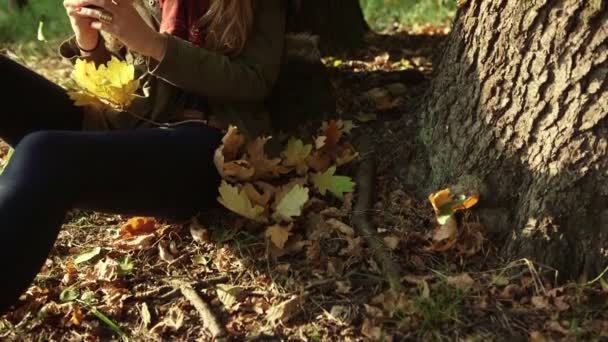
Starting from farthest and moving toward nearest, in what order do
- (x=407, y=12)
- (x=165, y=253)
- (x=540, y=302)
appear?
(x=407, y=12) < (x=165, y=253) < (x=540, y=302)

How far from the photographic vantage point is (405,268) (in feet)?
6.33

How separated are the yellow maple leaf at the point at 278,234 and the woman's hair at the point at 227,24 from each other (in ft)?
2.07

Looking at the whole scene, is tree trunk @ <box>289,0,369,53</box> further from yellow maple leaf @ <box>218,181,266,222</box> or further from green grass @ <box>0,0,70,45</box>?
green grass @ <box>0,0,70,45</box>

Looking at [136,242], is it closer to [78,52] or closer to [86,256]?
[86,256]

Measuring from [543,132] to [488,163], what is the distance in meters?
0.21

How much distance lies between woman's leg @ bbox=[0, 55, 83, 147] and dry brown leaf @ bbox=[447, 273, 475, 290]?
1369mm

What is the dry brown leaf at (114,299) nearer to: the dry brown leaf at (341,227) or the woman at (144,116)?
the woman at (144,116)

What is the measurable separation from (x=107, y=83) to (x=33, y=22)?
2449 mm

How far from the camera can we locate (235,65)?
213cm

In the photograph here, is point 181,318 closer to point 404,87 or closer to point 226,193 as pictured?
point 226,193

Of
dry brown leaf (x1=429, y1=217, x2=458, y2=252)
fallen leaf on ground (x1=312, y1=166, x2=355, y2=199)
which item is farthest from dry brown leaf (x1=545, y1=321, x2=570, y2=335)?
fallen leaf on ground (x1=312, y1=166, x2=355, y2=199)

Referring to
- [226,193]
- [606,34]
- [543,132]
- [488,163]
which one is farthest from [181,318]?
[606,34]

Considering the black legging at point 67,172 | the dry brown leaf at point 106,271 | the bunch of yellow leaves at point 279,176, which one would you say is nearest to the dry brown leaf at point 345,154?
the bunch of yellow leaves at point 279,176

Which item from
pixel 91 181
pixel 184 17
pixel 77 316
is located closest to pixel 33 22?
pixel 184 17
